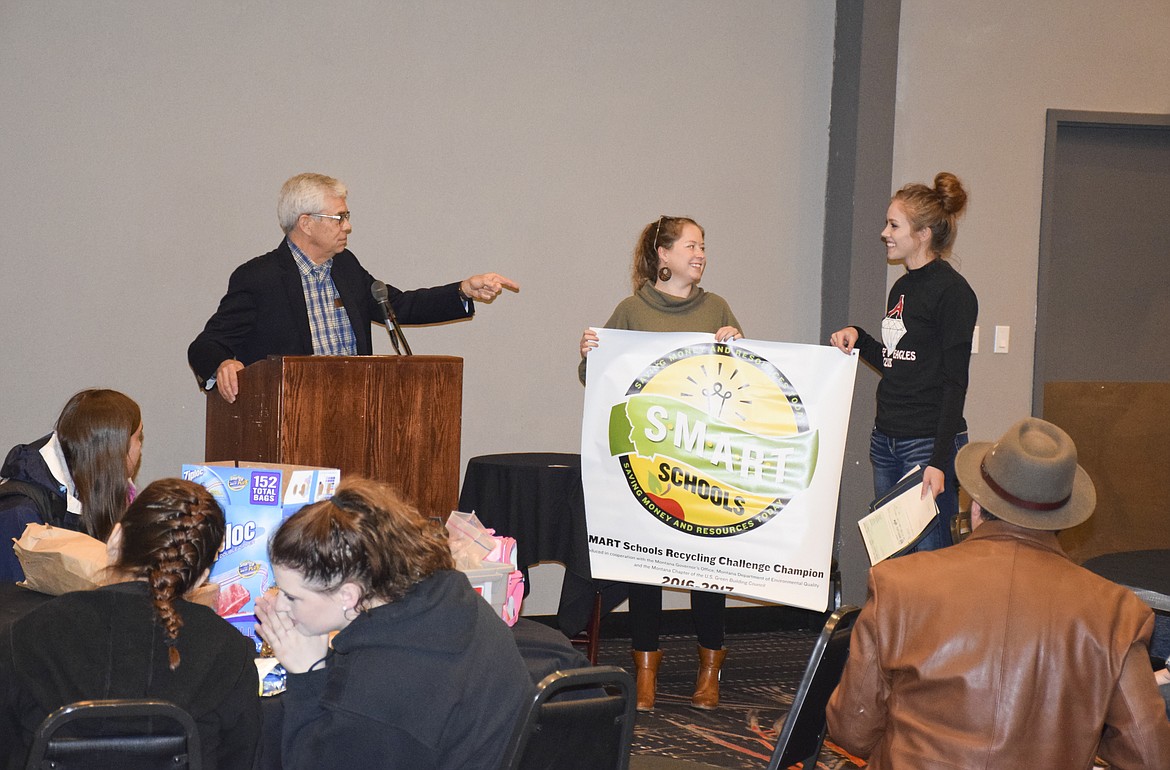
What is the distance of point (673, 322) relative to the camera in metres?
4.28

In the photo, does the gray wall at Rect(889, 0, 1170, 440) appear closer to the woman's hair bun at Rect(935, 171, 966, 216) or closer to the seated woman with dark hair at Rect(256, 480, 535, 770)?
the woman's hair bun at Rect(935, 171, 966, 216)

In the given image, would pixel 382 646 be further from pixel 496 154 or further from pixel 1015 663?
pixel 496 154

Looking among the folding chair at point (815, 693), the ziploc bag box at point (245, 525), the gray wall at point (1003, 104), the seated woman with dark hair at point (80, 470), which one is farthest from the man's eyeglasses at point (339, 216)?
the gray wall at point (1003, 104)

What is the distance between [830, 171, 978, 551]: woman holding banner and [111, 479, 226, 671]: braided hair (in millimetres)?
2397

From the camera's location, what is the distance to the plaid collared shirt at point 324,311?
13.2 feet

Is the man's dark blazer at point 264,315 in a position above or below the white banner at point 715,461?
above

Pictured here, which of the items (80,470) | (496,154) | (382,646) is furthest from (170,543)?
(496,154)

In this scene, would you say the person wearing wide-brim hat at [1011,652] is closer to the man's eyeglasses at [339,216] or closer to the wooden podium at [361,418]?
the wooden podium at [361,418]

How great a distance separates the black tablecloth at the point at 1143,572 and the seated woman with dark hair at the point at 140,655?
2.08 m

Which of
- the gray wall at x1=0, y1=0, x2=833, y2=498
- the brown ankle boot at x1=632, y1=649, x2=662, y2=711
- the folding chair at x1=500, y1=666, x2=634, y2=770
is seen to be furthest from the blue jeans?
the folding chair at x1=500, y1=666, x2=634, y2=770

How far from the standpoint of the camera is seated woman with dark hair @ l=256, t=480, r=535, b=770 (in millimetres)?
1733

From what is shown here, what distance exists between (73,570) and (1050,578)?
180 centimetres

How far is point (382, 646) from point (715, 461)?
2.38m

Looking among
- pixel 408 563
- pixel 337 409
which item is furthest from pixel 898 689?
pixel 337 409
